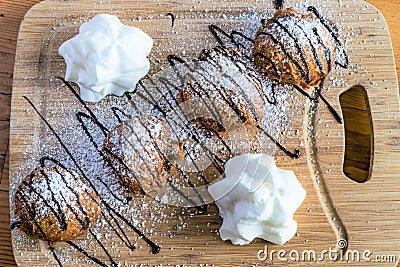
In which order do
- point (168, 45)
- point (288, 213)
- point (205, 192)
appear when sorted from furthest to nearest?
point (168, 45), point (205, 192), point (288, 213)

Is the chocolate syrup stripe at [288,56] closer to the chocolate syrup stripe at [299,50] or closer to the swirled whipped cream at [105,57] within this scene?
the chocolate syrup stripe at [299,50]

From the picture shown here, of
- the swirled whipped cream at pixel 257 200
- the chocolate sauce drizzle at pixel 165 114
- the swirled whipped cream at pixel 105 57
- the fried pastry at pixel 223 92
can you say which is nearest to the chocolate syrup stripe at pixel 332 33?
the chocolate sauce drizzle at pixel 165 114

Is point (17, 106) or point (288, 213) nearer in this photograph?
point (288, 213)

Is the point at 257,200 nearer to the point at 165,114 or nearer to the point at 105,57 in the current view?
the point at 165,114

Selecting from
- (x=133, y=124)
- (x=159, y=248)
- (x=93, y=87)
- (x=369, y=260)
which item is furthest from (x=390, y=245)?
(x=93, y=87)

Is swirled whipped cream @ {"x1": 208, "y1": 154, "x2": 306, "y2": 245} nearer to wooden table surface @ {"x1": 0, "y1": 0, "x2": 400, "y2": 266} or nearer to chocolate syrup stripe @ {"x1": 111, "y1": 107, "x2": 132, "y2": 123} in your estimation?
chocolate syrup stripe @ {"x1": 111, "y1": 107, "x2": 132, "y2": 123}

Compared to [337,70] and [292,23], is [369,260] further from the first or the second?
[292,23]
